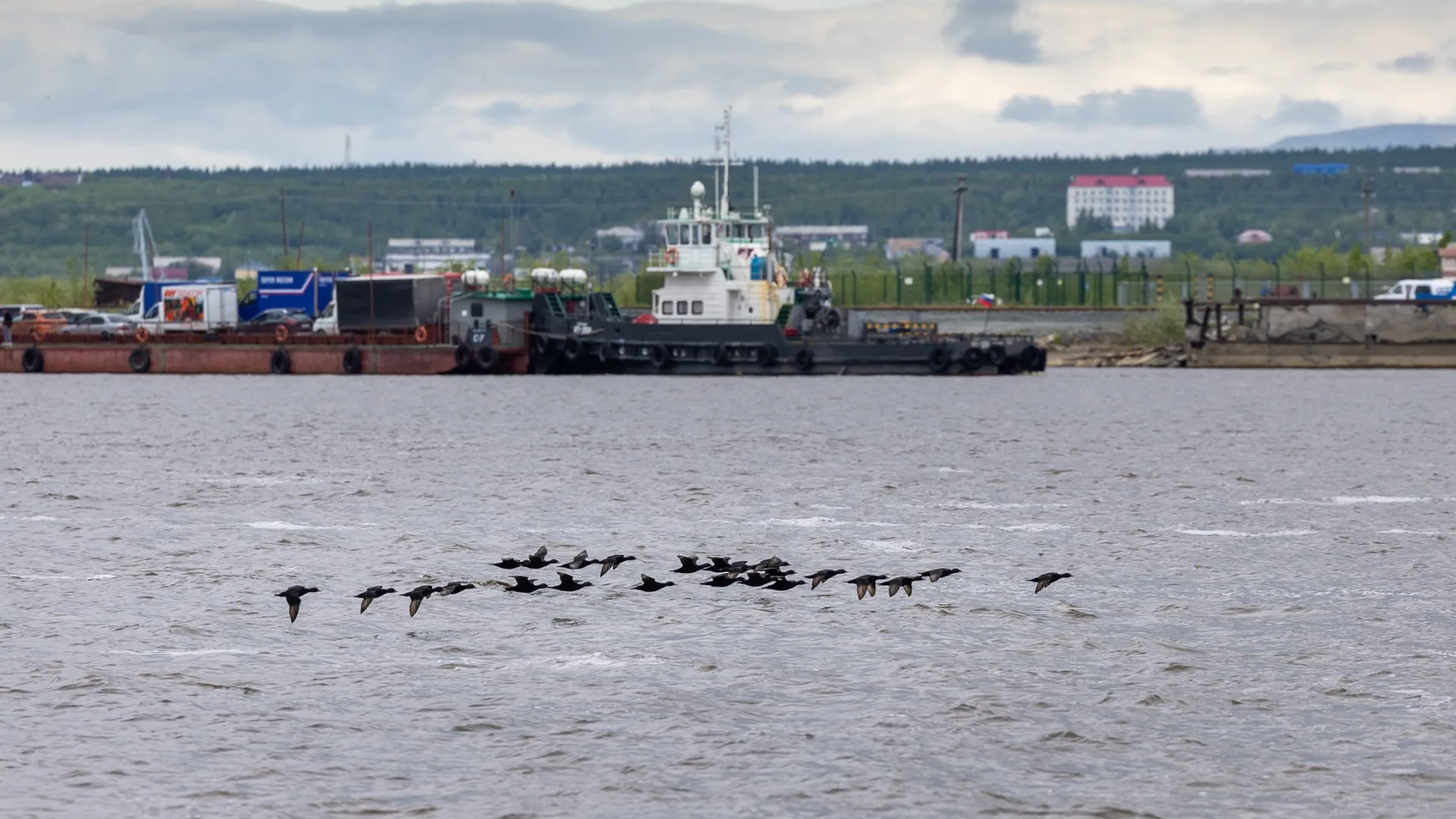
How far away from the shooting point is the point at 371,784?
20.3 meters

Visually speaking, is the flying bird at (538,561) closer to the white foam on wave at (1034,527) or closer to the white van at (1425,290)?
the white foam on wave at (1034,527)

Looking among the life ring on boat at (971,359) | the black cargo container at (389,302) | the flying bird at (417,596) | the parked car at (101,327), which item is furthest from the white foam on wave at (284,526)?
the parked car at (101,327)

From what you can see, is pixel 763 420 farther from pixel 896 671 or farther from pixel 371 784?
pixel 371 784

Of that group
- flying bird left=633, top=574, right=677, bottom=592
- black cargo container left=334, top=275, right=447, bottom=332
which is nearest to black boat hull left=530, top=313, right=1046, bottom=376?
black cargo container left=334, top=275, right=447, bottom=332

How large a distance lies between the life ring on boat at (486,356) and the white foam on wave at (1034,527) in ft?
195

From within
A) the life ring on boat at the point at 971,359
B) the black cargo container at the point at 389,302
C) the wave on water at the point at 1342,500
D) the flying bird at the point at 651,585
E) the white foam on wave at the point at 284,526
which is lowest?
the wave on water at the point at 1342,500

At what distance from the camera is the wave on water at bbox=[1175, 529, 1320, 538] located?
40156mm

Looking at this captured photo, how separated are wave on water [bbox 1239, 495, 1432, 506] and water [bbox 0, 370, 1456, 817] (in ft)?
0.64

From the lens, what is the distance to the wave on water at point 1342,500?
46344mm

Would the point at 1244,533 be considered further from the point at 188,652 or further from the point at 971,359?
the point at 971,359

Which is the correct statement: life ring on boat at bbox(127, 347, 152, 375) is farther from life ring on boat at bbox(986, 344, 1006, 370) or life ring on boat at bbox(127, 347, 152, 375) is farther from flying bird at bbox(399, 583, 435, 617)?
flying bird at bbox(399, 583, 435, 617)

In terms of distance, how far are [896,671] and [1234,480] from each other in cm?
2871

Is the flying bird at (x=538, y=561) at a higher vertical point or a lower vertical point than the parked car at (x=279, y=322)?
lower

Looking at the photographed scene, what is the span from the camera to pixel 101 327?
379ft
